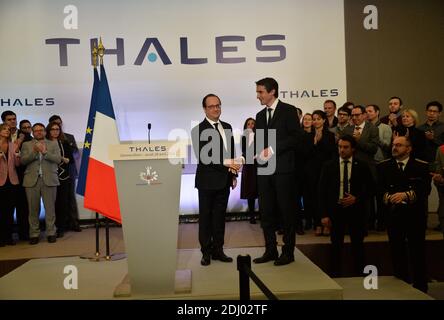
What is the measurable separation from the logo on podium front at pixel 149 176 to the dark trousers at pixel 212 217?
1096 mm

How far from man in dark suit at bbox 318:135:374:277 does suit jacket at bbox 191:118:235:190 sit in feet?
3.06

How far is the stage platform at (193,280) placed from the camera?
3.33m

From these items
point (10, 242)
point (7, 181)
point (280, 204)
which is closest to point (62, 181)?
point (7, 181)

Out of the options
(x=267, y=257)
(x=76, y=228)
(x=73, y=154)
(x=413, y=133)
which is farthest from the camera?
(x=73, y=154)

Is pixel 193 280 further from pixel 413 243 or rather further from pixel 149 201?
pixel 413 243

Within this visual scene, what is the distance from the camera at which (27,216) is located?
5801mm

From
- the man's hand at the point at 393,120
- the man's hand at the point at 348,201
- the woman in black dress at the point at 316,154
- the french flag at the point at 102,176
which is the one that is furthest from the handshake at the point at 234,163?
the man's hand at the point at 393,120

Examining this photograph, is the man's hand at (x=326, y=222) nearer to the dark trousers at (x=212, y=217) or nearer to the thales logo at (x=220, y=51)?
the dark trousers at (x=212, y=217)

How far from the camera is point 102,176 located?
4.52 metres

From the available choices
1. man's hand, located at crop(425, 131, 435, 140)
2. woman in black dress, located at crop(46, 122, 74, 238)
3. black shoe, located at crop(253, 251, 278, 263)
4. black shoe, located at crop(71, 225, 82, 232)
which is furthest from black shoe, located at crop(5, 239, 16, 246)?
man's hand, located at crop(425, 131, 435, 140)

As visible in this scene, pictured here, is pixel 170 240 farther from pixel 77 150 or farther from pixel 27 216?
pixel 77 150

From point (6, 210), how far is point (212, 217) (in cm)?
261

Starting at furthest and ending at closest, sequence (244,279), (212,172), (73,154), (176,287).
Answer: (73,154)
(212,172)
(176,287)
(244,279)

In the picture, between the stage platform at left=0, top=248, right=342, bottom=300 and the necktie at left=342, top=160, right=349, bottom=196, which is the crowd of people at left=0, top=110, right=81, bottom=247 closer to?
the stage platform at left=0, top=248, right=342, bottom=300
